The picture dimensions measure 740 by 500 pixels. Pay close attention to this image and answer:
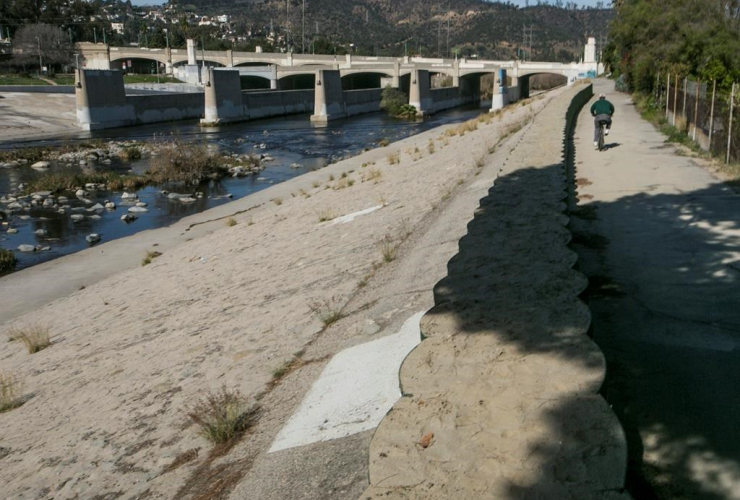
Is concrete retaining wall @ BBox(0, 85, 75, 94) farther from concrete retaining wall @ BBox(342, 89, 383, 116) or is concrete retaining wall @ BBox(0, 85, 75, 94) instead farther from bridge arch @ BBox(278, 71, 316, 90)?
bridge arch @ BBox(278, 71, 316, 90)

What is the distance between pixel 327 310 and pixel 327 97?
2415 inches

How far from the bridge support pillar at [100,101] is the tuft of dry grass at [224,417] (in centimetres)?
5148

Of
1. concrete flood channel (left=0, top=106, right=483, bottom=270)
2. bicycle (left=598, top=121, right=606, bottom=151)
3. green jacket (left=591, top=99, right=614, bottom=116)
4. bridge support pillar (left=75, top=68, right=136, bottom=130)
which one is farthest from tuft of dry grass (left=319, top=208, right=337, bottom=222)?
bridge support pillar (left=75, top=68, right=136, bottom=130)

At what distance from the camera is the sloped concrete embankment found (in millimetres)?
3209

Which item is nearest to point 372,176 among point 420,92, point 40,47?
point 420,92

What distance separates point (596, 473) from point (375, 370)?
2.76m

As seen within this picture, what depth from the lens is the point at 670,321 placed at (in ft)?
20.4

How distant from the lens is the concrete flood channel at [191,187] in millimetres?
20469

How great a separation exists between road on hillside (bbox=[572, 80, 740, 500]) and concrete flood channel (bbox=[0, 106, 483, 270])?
1365 centimetres

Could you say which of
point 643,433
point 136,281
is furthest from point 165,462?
point 136,281

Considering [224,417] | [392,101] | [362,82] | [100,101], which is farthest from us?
[362,82]

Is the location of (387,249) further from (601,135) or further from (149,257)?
(601,135)

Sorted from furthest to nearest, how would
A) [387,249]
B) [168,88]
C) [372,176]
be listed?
1. [168,88]
2. [372,176]
3. [387,249]

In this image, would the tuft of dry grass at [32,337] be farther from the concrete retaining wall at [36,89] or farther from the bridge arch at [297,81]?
the bridge arch at [297,81]
